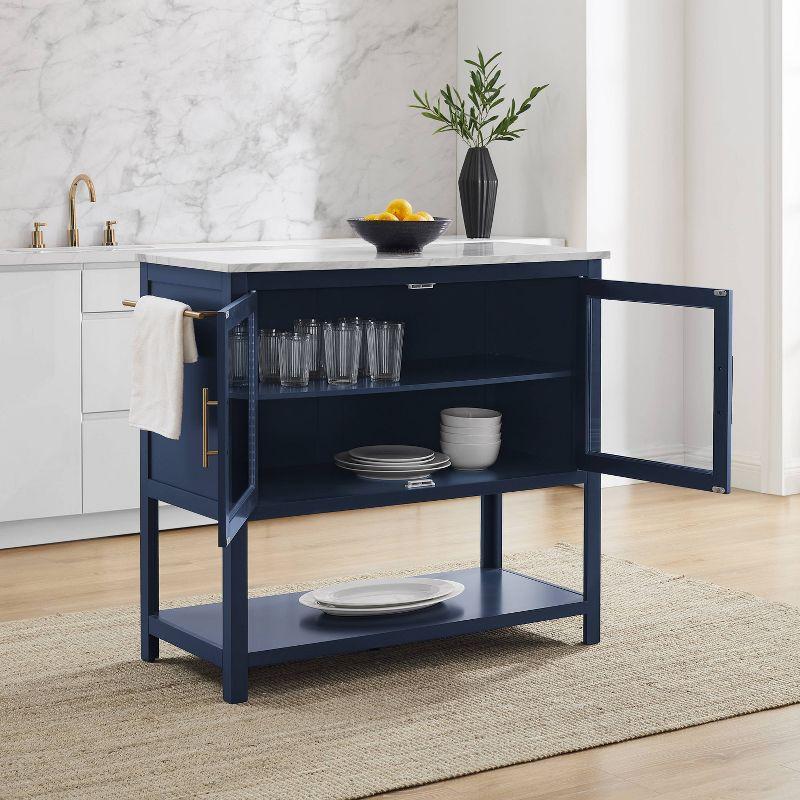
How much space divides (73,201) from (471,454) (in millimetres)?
2291

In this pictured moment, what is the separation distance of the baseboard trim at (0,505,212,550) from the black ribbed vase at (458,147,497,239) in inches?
64.7

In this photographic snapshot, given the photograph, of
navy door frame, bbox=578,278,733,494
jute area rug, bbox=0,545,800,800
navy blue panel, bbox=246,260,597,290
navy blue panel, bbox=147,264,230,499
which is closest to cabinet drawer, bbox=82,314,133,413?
jute area rug, bbox=0,545,800,800

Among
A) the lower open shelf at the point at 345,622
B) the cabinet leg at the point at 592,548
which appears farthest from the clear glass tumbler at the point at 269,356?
the cabinet leg at the point at 592,548

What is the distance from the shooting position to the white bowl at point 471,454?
367cm

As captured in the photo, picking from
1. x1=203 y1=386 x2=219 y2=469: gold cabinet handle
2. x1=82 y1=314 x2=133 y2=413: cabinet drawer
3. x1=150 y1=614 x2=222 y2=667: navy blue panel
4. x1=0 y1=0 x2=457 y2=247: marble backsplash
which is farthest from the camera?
x1=0 y1=0 x2=457 y2=247: marble backsplash

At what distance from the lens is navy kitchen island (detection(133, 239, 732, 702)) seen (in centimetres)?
320

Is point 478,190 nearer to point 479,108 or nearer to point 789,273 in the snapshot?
point 479,108

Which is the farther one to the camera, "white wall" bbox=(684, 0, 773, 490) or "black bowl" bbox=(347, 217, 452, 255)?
"white wall" bbox=(684, 0, 773, 490)

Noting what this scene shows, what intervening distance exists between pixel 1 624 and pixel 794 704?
2.08 m

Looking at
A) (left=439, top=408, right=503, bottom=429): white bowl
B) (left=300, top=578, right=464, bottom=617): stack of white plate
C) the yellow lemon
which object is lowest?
(left=300, top=578, right=464, bottom=617): stack of white plate

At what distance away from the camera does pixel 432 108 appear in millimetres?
5902

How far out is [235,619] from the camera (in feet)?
10.5

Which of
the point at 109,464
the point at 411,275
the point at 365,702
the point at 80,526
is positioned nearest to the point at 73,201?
the point at 109,464

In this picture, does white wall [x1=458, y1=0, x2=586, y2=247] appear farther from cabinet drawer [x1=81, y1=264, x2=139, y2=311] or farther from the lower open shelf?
the lower open shelf
